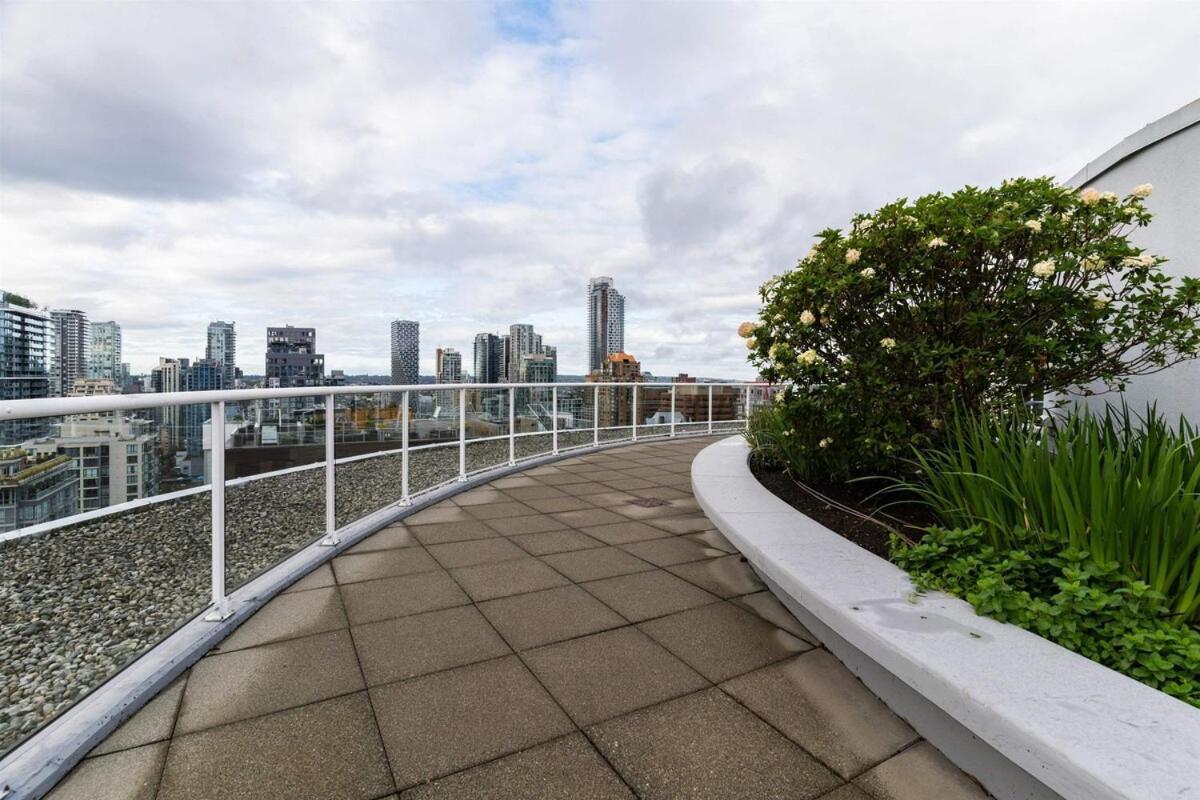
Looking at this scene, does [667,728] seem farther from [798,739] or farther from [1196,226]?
[1196,226]

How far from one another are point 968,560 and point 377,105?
8.85m

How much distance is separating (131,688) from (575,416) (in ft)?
20.4

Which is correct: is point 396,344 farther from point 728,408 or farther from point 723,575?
point 723,575

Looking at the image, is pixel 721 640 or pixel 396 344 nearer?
pixel 721 640

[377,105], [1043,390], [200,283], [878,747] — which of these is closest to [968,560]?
[878,747]

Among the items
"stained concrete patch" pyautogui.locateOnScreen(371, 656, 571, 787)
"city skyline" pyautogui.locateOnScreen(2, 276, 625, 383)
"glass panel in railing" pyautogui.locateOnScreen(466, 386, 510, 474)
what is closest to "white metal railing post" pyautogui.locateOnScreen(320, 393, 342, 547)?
"stained concrete patch" pyautogui.locateOnScreen(371, 656, 571, 787)

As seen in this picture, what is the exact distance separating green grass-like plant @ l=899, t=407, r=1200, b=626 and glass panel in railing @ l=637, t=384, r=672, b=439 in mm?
6707

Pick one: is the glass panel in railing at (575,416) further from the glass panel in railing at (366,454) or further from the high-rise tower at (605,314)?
the high-rise tower at (605,314)

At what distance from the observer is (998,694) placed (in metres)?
1.33

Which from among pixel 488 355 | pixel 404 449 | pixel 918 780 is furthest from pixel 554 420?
pixel 488 355

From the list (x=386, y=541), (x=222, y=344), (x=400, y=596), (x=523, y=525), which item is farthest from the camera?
(x=222, y=344)

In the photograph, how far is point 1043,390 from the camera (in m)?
2.95

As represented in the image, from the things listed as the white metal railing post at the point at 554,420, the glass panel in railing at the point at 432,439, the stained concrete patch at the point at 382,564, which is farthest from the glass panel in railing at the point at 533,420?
the stained concrete patch at the point at 382,564

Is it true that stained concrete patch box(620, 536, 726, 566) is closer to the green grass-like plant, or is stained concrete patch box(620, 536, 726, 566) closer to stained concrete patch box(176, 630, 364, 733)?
the green grass-like plant
